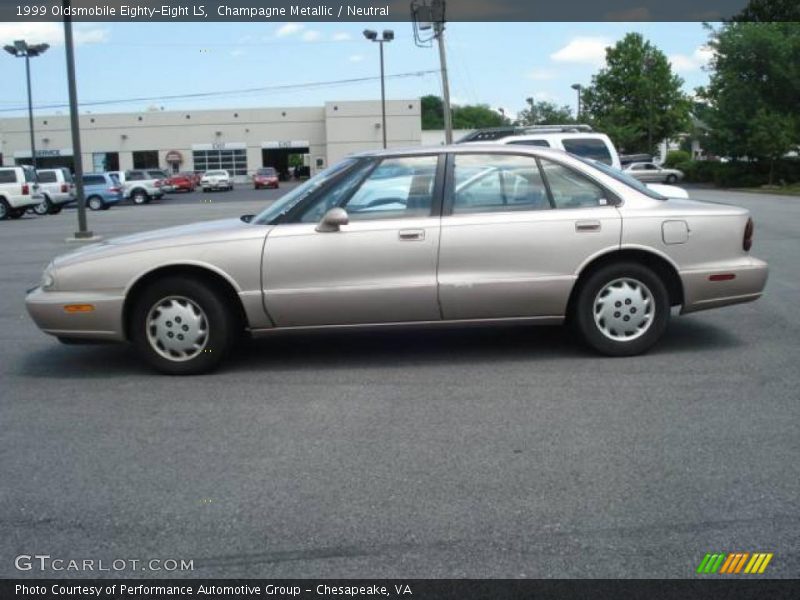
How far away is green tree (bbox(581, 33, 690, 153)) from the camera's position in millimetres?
78500

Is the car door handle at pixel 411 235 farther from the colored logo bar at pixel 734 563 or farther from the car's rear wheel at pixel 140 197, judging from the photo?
the car's rear wheel at pixel 140 197

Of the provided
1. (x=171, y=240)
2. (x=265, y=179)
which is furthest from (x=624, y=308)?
(x=265, y=179)

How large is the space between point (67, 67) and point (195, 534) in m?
16.0

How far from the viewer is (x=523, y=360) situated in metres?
6.52

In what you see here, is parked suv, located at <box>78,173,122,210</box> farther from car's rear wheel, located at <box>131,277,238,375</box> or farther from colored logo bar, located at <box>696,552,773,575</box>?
colored logo bar, located at <box>696,552,773,575</box>

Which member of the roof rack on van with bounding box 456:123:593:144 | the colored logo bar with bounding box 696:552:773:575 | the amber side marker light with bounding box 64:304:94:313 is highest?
the roof rack on van with bounding box 456:123:593:144

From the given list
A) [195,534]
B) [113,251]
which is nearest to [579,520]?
[195,534]

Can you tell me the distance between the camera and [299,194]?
6496 mm

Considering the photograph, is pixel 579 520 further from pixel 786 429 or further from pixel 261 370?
pixel 261 370

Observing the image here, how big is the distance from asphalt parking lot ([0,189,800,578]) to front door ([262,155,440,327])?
0.45 m

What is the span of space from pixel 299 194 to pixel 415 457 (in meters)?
2.64

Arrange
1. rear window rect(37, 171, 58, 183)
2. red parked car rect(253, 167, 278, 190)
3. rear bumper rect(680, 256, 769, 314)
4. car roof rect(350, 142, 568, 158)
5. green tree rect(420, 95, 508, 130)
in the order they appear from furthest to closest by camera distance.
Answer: green tree rect(420, 95, 508, 130)
red parked car rect(253, 167, 278, 190)
rear window rect(37, 171, 58, 183)
car roof rect(350, 142, 568, 158)
rear bumper rect(680, 256, 769, 314)

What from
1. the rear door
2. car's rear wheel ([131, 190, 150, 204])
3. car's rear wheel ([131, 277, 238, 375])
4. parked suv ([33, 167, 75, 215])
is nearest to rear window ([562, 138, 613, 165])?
the rear door

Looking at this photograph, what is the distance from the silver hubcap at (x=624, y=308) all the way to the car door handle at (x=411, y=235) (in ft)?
4.42
